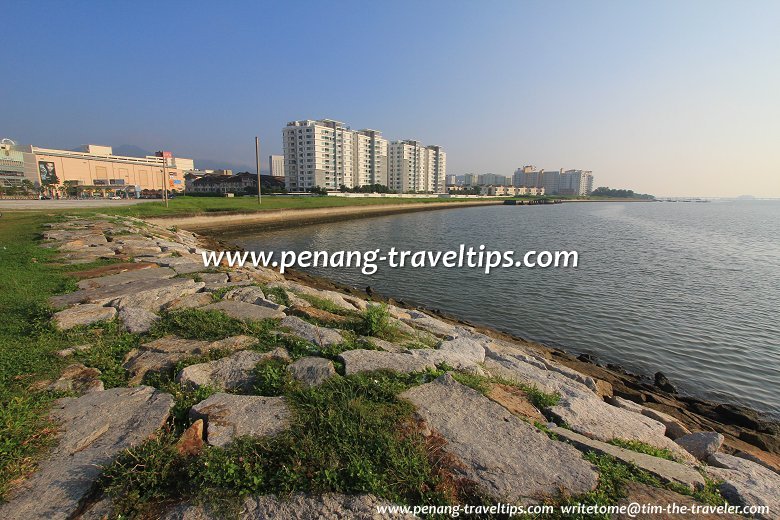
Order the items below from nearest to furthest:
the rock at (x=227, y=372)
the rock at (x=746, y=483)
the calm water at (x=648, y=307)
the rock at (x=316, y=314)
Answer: the rock at (x=746, y=483) → the rock at (x=227, y=372) → the rock at (x=316, y=314) → the calm water at (x=648, y=307)

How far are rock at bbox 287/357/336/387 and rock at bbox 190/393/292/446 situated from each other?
1.24ft

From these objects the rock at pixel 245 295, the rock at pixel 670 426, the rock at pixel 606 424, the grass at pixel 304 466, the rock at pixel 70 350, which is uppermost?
the rock at pixel 70 350

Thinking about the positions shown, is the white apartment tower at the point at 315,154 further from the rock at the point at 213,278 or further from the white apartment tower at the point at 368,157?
the rock at the point at 213,278

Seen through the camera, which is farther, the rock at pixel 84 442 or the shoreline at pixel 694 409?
the shoreline at pixel 694 409

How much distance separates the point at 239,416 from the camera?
3.05 meters

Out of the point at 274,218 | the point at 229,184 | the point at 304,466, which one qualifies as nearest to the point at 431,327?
the point at 304,466

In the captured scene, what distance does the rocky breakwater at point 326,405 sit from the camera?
2.47 meters

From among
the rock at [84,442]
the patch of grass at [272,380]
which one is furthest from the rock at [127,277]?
the patch of grass at [272,380]

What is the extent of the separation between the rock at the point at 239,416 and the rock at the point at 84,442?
1.17 feet

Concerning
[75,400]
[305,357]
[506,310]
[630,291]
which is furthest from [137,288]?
[630,291]

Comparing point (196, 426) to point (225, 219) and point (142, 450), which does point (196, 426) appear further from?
point (225, 219)

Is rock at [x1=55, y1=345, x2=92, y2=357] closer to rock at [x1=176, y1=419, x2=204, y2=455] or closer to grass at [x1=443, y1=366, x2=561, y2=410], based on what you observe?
rock at [x1=176, y1=419, x2=204, y2=455]

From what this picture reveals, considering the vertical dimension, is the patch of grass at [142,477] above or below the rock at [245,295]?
below

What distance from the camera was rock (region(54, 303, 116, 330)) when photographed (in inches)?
184
